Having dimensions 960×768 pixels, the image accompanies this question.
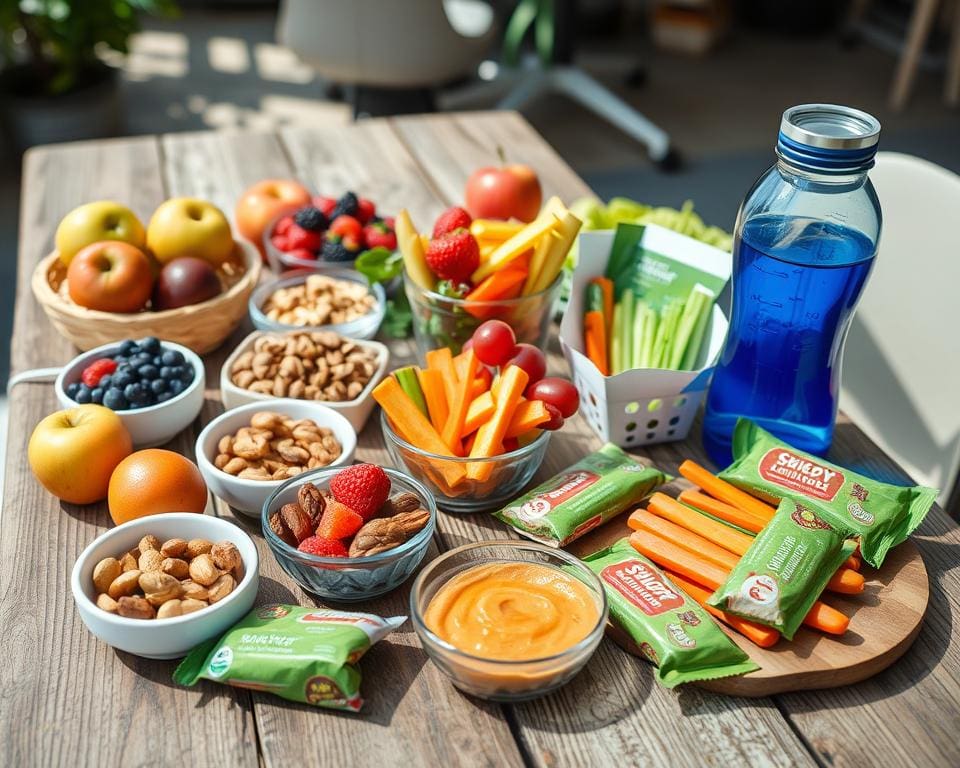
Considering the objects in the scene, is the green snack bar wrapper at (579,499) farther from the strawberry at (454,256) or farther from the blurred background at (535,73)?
the blurred background at (535,73)

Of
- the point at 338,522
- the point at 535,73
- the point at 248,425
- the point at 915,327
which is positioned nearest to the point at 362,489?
the point at 338,522

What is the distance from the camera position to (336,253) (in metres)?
1.50

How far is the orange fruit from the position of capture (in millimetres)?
1054

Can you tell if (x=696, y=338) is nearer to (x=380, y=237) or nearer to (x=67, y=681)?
(x=380, y=237)

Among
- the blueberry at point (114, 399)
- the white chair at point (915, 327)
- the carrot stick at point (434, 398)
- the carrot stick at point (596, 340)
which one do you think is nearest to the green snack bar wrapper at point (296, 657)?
the carrot stick at point (434, 398)

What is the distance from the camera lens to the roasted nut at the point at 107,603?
35.8 inches

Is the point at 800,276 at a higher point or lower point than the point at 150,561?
higher

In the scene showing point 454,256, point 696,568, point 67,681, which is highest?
point 454,256

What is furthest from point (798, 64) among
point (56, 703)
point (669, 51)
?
point (56, 703)

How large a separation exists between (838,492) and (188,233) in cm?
95

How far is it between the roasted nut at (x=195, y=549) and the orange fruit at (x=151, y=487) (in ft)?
0.29

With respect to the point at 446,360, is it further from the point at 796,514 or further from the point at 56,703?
the point at 56,703

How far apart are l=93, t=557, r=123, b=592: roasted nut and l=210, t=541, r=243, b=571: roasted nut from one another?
0.30ft

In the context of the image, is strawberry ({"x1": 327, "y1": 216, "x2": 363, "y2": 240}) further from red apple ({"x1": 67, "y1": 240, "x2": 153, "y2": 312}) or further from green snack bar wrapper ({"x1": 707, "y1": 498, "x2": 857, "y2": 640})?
green snack bar wrapper ({"x1": 707, "y1": 498, "x2": 857, "y2": 640})
